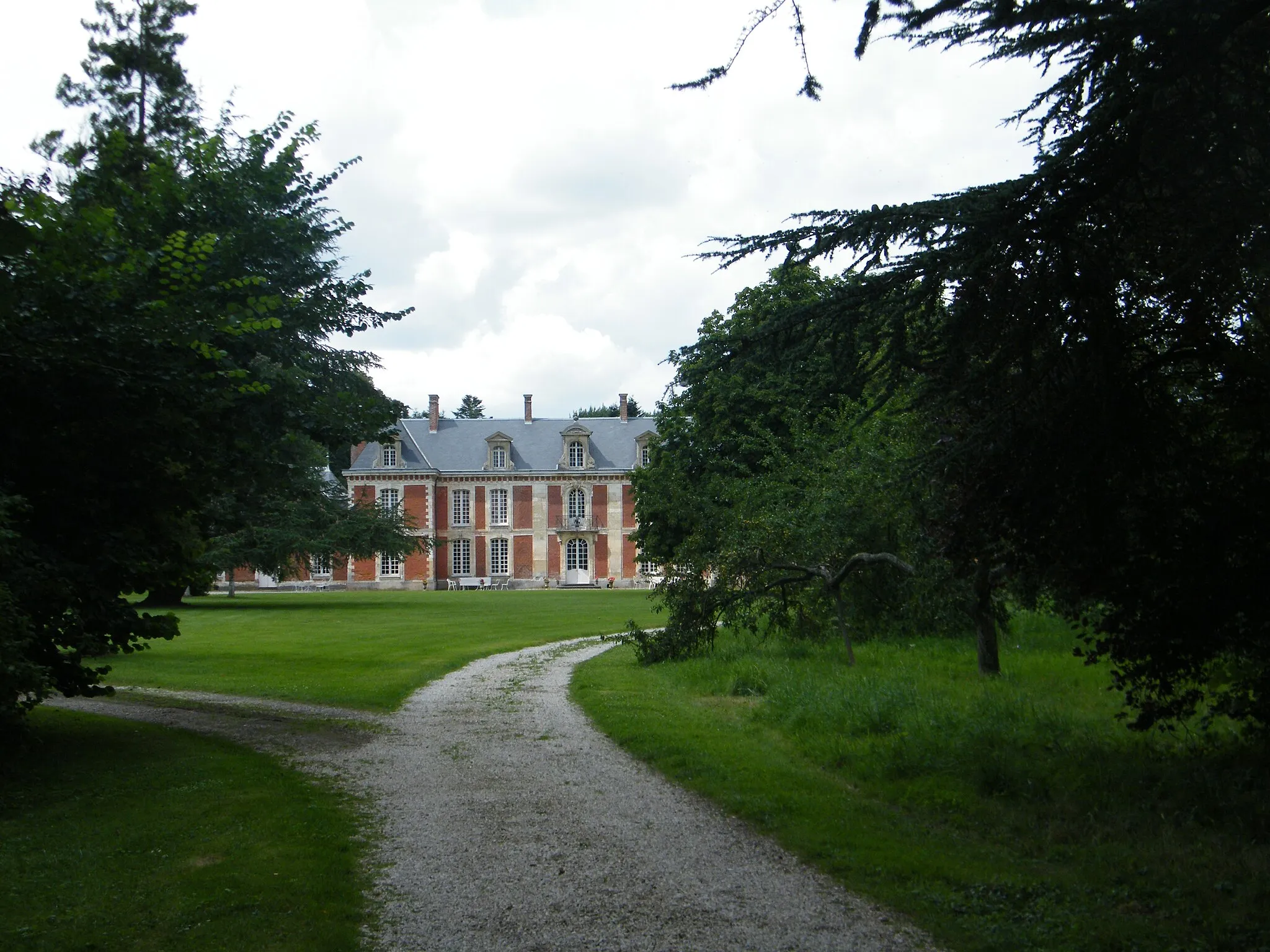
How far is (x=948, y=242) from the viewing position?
6539 millimetres

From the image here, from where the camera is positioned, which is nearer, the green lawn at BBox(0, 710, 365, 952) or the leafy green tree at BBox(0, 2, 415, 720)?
the green lawn at BBox(0, 710, 365, 952)

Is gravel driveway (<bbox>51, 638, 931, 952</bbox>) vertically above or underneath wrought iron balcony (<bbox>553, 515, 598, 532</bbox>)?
underneath

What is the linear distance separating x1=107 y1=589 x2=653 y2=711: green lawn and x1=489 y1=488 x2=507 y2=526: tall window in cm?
2072

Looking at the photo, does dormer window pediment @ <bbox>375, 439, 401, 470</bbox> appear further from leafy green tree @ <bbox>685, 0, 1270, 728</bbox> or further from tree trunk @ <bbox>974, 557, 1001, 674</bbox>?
leafy green tree @ <bbox>685, 0, 1270, 728</bbox>

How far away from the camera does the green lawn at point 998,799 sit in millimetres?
4934

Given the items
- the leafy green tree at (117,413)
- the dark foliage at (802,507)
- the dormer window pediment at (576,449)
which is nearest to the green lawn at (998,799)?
the dark foliage at (802,507)

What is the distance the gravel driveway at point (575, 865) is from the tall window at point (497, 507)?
55254mm

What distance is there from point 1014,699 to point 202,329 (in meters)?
7.45

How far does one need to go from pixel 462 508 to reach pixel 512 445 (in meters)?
4.67

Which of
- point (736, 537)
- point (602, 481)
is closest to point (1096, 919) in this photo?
point (736, 537)

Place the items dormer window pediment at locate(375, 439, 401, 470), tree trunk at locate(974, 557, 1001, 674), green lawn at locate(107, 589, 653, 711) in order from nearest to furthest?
tree trunk at locate(974, 557, 1001, 674)
green lawn at locate(107, 589, 653, 711)
dormer window pediment at locate(375, 439, 401, 470)

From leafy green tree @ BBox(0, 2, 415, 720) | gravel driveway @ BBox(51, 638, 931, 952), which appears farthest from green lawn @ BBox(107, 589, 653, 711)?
leafy green tree @ BBox(0, 2, 415, 720)

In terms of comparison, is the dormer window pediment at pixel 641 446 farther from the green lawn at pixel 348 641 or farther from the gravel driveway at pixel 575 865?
A: the gravel driveway at pixel 575 865

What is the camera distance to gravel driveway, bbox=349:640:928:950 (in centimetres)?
479
